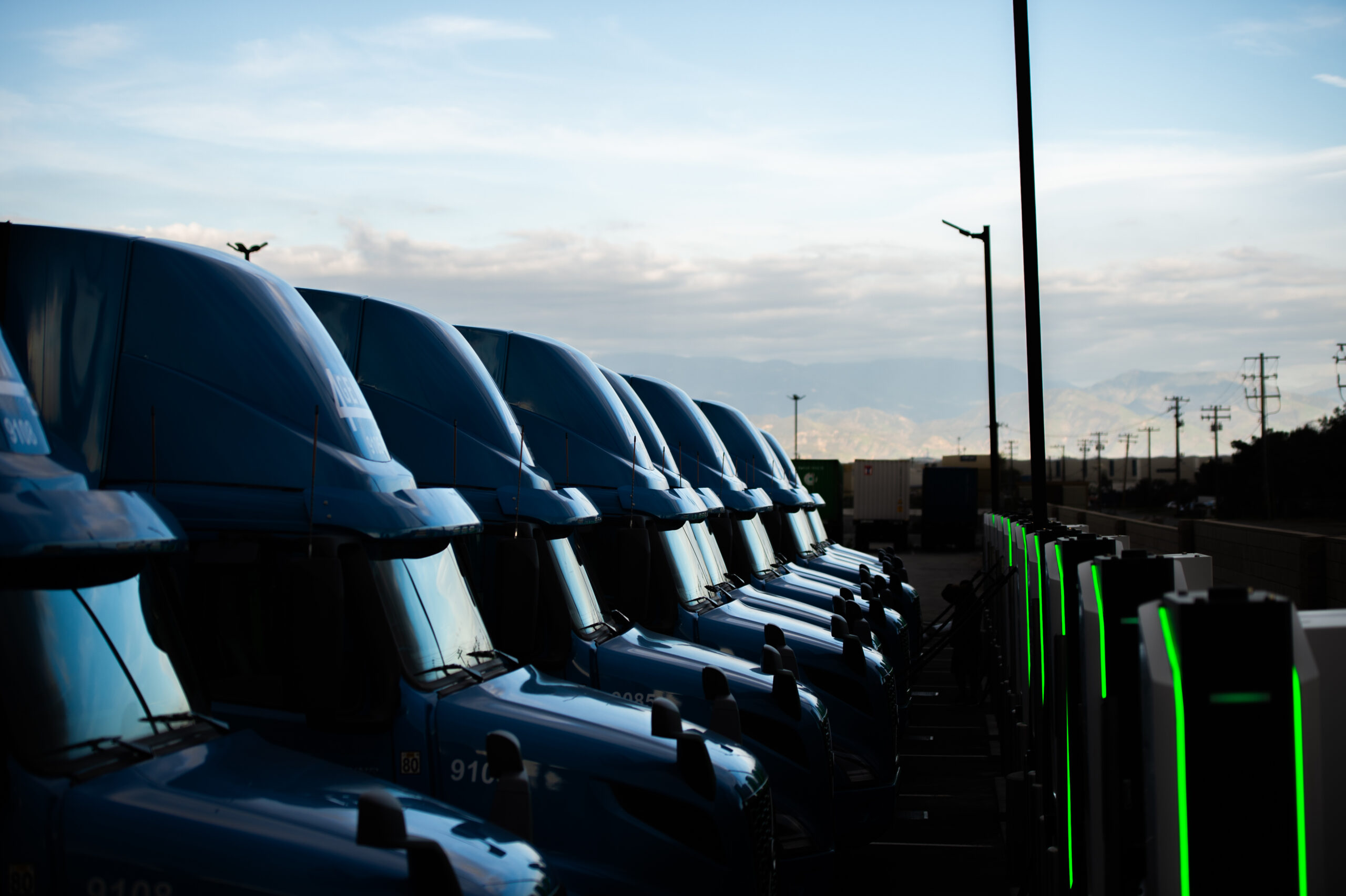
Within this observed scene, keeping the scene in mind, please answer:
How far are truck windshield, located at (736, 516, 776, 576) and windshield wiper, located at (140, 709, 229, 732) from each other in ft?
36.8

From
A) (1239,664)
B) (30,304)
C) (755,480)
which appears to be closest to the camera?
(1239,664)

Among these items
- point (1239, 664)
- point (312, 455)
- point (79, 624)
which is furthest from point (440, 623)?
point (1239, 664)

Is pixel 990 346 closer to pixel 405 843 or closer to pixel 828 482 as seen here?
pixel 828 482

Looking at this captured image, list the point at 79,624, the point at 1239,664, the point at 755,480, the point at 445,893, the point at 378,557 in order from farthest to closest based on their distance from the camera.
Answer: the point at 755,480
the point at 378,557
the point at 79,624
the point at 445,893
the point at 1239,664

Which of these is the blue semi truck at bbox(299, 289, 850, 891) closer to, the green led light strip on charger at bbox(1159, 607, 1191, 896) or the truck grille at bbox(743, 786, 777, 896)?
the truck grille at bbox(743, 786, 777, 896)

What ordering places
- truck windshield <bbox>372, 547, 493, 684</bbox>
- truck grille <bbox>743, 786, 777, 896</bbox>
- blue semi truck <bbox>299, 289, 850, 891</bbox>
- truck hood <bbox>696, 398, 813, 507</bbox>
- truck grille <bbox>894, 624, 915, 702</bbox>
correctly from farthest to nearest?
truck hood <bbox>696, 398, 813, 507</bbox>, truck grille <bbox>894, 624, 915, 702</bbox>, blue semi truck <bbox>299, 289, 850, 891</bbox>, truck grille <bbox>743, 786, 777, 896</bbox>, truck windshield <bbox>372, 547, 493, 684</bbox>

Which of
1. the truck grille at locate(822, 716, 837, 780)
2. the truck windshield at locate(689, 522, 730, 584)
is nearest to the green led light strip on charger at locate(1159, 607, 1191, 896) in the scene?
the truck grille at locate(822, 716, 837, 780)

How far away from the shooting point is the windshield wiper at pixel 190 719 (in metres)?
4.69

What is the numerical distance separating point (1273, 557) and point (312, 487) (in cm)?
1085

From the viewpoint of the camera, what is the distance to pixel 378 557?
238 inches

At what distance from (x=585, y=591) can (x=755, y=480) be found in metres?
13.9

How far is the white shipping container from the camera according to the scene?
201 ft

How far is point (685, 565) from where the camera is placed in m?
11.4

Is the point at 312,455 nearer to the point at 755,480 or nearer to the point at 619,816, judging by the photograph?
the point at 619,816
